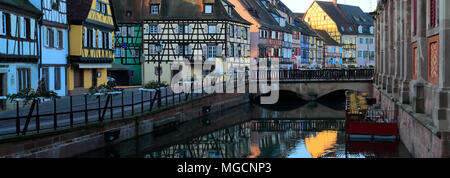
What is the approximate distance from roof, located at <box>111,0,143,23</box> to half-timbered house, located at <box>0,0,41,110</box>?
1069 inches

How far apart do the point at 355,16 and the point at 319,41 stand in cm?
1833

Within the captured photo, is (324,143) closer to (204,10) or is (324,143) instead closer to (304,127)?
(304,127)

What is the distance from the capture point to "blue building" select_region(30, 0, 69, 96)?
109 ft

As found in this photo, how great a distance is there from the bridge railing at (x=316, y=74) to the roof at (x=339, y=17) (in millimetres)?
55258

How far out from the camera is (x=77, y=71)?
39188mm

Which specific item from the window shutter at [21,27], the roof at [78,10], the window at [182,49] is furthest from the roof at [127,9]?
the window shutter at [21,27]

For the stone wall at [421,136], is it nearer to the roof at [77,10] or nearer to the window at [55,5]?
the window at [55,5]

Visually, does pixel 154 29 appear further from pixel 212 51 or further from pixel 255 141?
pixel 255 141

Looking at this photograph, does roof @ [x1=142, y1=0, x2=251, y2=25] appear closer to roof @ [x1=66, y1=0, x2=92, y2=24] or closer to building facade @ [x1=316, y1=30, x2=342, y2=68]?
roof @ [x1=66, y1=0, x2=92, y2=24]

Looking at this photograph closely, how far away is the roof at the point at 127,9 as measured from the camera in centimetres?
5875

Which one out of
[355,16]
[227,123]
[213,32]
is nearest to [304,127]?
[227,123]

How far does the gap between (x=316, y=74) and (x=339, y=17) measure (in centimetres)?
5966

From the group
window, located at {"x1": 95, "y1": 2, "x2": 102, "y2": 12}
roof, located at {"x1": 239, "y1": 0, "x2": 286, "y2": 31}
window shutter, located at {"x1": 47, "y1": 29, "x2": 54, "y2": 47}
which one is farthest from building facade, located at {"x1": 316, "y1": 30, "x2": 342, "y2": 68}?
window shutter, located at {"x1": 47, "y1": 29, "x2": 54, "y2": 47}

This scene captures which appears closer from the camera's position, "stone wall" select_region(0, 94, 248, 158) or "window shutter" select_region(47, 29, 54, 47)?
"stone wall" select_region(0, 94, 248, 158)
